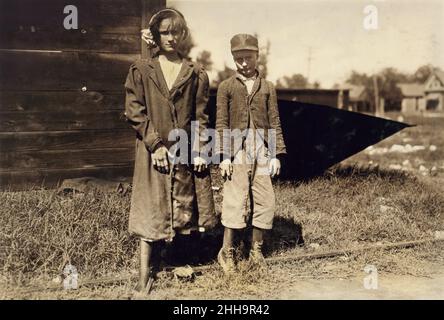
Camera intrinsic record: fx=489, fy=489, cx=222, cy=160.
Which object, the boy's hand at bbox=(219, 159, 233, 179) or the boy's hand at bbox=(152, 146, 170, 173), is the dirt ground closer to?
the boy's hand at bbox=(219, 159, 233, 179)

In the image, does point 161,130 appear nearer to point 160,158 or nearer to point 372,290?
point 160,158

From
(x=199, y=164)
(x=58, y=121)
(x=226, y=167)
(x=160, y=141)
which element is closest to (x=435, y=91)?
(x=58, y=121)

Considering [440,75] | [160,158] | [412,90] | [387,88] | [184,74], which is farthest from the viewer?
[412,90]

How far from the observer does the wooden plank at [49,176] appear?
499cm

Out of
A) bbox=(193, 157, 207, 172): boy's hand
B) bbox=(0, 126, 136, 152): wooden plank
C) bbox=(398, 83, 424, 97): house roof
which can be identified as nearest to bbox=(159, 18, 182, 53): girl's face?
bbox=(193, 157, 207, 172): boy's hand

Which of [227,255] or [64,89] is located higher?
[64,89]

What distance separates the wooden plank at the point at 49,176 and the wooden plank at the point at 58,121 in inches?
17.6

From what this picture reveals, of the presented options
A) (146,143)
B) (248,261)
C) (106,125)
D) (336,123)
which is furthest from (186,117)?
(336,123)

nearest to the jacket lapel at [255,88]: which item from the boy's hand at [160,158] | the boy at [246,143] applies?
the boy at [246,143]

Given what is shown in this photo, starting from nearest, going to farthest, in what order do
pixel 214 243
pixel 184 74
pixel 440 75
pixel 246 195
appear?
pixel 184 74, pixel 246 195, pixel 214 243, pixel 440 75

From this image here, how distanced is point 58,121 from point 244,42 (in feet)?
7.92

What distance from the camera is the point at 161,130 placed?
3.45m

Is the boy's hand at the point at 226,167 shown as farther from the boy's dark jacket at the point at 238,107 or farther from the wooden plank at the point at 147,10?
the wooden plank at the point at 147,10

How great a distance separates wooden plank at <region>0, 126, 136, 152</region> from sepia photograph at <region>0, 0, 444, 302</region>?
14 mm
